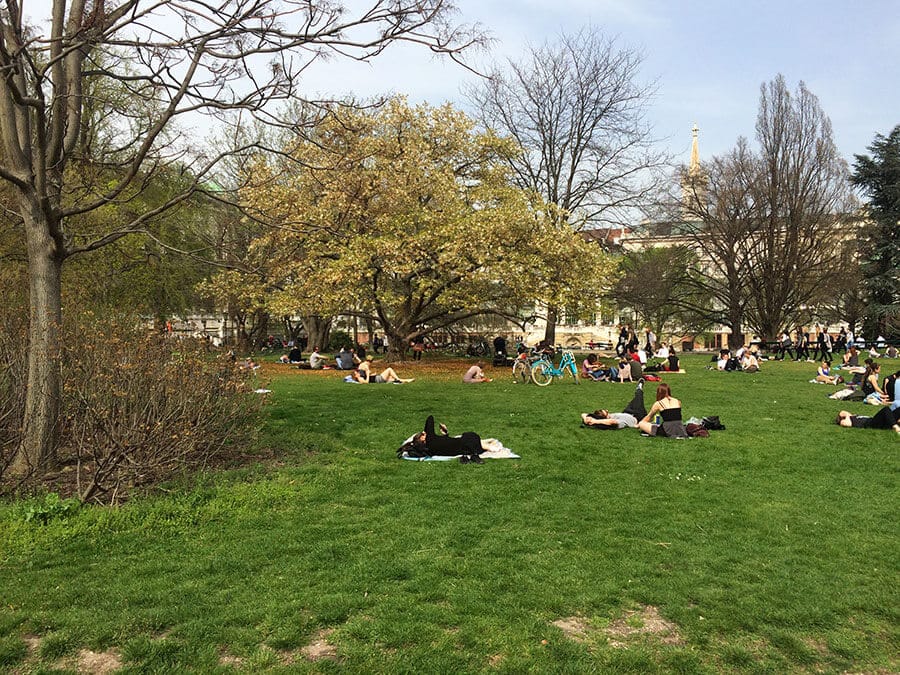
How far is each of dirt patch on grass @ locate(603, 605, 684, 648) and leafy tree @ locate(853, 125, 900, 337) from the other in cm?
3842

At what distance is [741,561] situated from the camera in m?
4.86

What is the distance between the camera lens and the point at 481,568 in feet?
15.4

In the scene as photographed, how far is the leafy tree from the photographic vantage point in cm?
3578

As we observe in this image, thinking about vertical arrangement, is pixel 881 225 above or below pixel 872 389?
above

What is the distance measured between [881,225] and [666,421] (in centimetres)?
3463

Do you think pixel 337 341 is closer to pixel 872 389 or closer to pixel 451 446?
pixel 872 389

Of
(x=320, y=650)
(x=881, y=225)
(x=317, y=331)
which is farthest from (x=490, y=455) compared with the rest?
(x=881, y=225)

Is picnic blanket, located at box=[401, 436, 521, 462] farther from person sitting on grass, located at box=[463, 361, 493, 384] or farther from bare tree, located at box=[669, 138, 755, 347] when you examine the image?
bare tree, located at box=[669, 138, 755, 347]

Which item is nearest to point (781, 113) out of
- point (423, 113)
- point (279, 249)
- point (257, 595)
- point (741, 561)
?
point (423, 113)

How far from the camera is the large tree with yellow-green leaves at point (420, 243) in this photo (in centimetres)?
2081

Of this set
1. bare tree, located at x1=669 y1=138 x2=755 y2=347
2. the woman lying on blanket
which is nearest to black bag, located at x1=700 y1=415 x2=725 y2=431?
the woman lying on blanket

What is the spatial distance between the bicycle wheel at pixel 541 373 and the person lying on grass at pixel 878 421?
819cm

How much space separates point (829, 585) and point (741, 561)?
0.61 m

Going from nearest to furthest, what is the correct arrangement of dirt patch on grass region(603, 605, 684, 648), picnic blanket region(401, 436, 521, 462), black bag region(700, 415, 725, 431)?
1. dirt patch on grass region(603, 605, 684, 648)
2. picnic blanket region(401, 436, 521, 462)
3. black bag region(700, 415, 725, 431)
